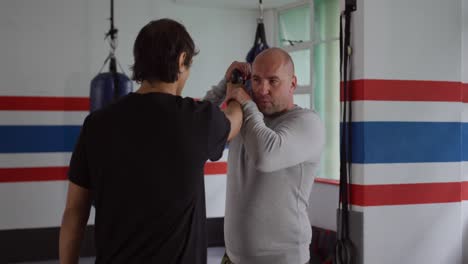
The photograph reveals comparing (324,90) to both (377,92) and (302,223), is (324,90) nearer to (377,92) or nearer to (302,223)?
(377,92)

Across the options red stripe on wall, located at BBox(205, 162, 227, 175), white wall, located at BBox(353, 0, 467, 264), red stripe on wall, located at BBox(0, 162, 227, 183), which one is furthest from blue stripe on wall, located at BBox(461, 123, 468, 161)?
red stripe on wall, located at BBox(0, 162, 227, 183)

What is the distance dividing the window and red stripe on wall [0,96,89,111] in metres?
2.53

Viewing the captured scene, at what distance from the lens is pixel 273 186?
Answer: 2176 mm

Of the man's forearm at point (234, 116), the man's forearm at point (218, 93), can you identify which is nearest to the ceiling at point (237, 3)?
the man's forearm at point (218, 93)

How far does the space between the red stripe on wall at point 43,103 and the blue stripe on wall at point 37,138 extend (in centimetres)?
20

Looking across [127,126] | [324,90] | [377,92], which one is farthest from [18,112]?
[127,126]

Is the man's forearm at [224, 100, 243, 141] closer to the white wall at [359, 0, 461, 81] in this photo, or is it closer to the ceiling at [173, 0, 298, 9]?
the white wall at [359, 0, 461, 81]

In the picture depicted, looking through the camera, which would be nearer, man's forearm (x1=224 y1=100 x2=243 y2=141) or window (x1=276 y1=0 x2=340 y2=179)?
man's forearm (x1=224 y1=100 x2=243 y2=141)

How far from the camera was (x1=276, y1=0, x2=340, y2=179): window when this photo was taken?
19.0 ft

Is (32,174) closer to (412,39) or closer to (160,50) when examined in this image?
(412,39)

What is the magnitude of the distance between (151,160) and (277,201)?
826 millimetres

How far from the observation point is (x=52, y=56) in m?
5.71

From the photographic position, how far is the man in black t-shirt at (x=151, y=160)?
1.50 meters

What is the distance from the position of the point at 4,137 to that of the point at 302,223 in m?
4.30
